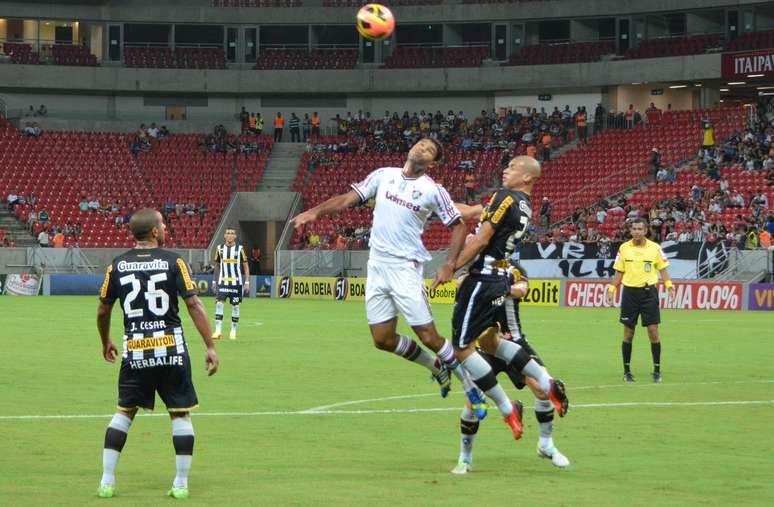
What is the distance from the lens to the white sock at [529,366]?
412 inches

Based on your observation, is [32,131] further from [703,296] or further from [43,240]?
[703,296]

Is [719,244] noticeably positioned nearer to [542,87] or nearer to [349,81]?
[542,87]

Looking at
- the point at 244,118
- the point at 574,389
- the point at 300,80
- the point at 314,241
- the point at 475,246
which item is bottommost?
the point at 574,389

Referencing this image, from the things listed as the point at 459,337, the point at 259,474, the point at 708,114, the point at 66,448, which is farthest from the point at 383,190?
the point at 708,114

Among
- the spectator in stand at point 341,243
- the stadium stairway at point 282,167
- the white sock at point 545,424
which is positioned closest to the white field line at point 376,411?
the white sock at point 545,424

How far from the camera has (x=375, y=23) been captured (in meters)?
32.7

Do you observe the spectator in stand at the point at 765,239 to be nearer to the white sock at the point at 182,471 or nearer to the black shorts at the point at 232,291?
the black shorts at the point at 232,291

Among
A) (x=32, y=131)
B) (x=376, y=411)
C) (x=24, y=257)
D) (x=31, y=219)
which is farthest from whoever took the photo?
(x=32, y=131)

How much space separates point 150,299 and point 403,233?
267 cm

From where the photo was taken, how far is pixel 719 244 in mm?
40312

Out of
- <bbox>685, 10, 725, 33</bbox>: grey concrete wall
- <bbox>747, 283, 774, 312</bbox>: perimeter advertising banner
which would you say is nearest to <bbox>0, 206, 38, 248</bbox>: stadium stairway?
<bbox>747, 283, 774, 312</bbox>: perimeter advertising banner

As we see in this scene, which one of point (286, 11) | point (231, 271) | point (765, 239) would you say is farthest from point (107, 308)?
point (286, 11)

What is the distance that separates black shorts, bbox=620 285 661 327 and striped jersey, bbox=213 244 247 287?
1098cm

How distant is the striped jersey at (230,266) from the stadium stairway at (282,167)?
36312 millimetres
